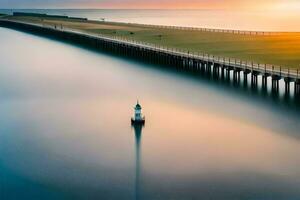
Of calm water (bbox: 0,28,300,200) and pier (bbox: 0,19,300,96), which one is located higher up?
pier (bbox: 0,19,300,96)

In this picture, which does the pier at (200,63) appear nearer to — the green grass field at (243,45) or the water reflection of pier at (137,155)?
the green grass field at (243,45)

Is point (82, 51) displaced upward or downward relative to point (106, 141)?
upward

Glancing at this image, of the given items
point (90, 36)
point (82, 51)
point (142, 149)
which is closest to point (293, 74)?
point (142, 149)

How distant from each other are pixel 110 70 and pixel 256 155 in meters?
30.7

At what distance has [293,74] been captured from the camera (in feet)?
125

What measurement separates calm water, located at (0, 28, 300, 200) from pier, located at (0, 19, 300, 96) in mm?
1719

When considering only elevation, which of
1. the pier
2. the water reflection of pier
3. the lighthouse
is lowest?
the water reflection of pier

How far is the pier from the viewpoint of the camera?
39.9 metres

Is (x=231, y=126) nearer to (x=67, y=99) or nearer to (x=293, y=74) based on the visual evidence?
(x=293, y=74)

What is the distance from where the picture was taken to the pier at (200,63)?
3988cm

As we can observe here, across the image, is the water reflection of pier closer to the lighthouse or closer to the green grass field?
the lighthouse

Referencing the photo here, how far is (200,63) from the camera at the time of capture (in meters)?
51.2

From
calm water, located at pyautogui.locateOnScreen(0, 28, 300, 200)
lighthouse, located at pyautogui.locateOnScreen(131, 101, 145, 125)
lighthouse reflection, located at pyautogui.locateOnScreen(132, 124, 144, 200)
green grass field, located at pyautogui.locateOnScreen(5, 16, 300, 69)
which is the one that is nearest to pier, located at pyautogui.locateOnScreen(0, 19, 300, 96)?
calm water, located at pyautogui.locateOnScreen(0, 28, 300, 200)

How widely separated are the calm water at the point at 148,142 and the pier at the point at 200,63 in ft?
Answer: 5.64
